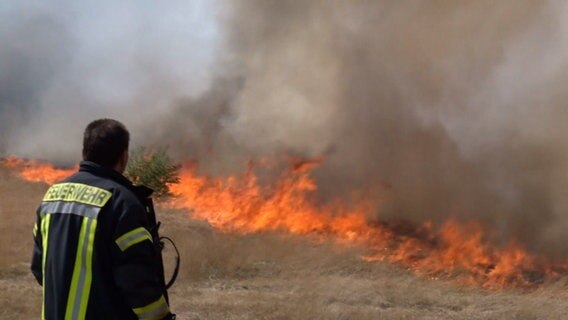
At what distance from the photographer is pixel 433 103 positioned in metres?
11.4

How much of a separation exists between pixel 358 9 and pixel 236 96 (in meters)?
4.40

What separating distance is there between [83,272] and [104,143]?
55 cm

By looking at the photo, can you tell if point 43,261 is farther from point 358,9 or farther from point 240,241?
point 358,9

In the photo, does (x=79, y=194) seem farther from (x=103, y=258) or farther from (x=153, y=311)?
(x=153, y=311)

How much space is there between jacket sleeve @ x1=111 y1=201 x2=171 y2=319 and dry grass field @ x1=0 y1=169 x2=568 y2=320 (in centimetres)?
439

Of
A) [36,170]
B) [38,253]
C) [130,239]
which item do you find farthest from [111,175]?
[36,170]

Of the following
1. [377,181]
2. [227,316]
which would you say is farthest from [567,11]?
[227,316]

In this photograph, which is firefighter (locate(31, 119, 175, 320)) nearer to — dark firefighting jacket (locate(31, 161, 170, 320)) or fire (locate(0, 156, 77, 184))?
dark firefighting jacket (locate(31, 161, 170, 320))

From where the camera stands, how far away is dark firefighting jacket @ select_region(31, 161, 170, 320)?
2.55 meters

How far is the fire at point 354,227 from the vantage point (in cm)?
925

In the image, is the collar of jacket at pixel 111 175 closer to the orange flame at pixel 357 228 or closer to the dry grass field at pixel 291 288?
the dry grass field at pixel 291 288

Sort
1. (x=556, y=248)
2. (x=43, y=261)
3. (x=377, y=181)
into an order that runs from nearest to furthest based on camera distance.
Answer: (x=43, y=261), (x=556, y=248), (x=377, y=181)

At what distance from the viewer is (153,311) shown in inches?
103

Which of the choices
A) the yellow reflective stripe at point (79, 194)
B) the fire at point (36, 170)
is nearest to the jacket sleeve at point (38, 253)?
the yellow reflective stripe at point (79, 194)
